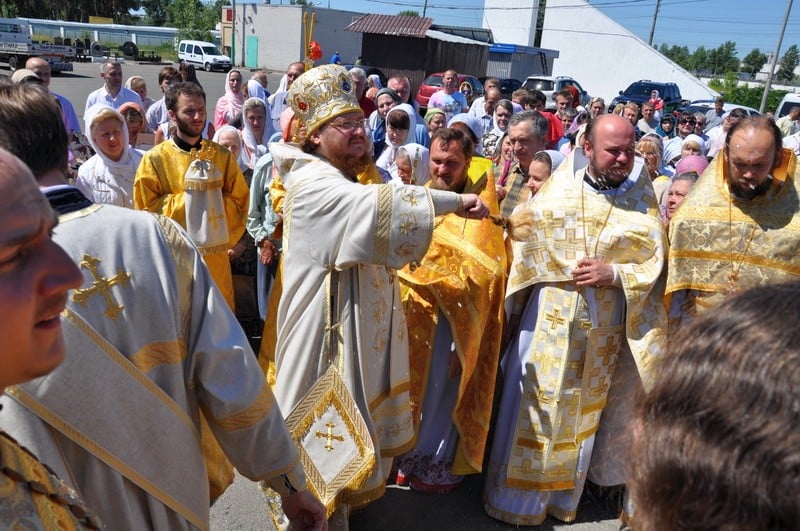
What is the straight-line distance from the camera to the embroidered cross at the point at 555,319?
346cm

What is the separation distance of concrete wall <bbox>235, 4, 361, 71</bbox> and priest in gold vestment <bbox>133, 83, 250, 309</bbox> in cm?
4530

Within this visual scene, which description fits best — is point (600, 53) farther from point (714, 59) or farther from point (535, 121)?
point (714, 59)

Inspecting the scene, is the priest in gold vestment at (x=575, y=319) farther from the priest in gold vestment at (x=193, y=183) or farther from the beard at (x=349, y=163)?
the priest in gold vestment at (x=193, y=183)

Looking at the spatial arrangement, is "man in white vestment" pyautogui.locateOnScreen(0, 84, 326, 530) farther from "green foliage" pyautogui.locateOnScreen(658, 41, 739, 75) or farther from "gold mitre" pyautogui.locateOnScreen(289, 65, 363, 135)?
"green foliage" pyautogui.locateOnScreen(658, 41, 739, 75)

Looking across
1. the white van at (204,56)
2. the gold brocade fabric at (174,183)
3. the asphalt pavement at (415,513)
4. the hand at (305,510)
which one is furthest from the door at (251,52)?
the hand at (305,510)

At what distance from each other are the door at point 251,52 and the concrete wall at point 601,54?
69.9 ft

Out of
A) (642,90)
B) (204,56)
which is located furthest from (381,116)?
(204,56)

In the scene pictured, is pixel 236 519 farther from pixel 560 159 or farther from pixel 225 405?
pixel 560 159

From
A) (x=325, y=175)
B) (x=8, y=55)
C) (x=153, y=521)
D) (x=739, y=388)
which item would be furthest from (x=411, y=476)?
(x=8, y=55)

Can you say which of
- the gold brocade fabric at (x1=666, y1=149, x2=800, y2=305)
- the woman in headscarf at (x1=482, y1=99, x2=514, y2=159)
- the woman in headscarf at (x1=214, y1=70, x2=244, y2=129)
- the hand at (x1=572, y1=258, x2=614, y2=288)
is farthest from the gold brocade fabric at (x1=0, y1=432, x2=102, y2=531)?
the woman in headscarf at (x1=214, y1=70, x2=244, y2=129)

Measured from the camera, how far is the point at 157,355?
5.15 feet

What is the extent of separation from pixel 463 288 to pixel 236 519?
1.73 meters

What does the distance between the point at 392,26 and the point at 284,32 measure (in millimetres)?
22297

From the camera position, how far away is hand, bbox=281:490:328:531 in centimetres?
192
